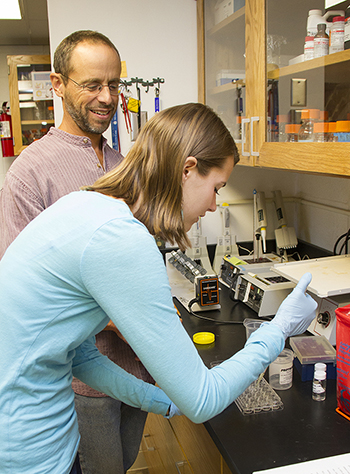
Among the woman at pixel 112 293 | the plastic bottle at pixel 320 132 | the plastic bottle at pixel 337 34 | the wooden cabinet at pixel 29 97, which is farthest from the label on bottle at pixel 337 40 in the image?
the wooden cabinet at pixel 29 97

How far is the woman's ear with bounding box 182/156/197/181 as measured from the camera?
0.87m

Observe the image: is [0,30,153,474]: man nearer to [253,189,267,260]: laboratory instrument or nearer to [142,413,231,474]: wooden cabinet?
[142,413,231,474]: wooden cabinet

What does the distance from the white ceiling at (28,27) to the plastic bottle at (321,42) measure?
2.15 metres

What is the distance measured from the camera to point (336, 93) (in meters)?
1.21

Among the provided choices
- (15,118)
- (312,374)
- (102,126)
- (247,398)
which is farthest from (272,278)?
(15,118)

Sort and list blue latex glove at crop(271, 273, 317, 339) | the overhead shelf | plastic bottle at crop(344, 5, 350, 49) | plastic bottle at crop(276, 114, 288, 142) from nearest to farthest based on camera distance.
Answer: blue latex glove at crop(271, 273, 317, 339), plastic bottle at crop(344, 5, 350, 49), plastic bottle at crop(276, 114, 288, 142), the overhead shelf

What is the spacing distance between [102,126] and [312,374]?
1015mm

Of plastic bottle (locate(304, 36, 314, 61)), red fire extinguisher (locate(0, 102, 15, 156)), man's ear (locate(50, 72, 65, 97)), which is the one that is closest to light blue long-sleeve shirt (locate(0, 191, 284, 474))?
man's ear (locate(50, 72, 65, 97))

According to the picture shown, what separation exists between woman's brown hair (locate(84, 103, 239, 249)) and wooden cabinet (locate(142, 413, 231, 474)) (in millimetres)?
642

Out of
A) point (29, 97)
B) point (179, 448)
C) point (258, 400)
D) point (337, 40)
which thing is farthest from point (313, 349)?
point (29, 97)

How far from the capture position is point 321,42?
1257 millimetres

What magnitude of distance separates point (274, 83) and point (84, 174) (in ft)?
2.49

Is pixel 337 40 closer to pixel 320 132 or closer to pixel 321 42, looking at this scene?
pixel 321 42

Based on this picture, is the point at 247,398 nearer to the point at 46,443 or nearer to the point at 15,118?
the point at 46,443
